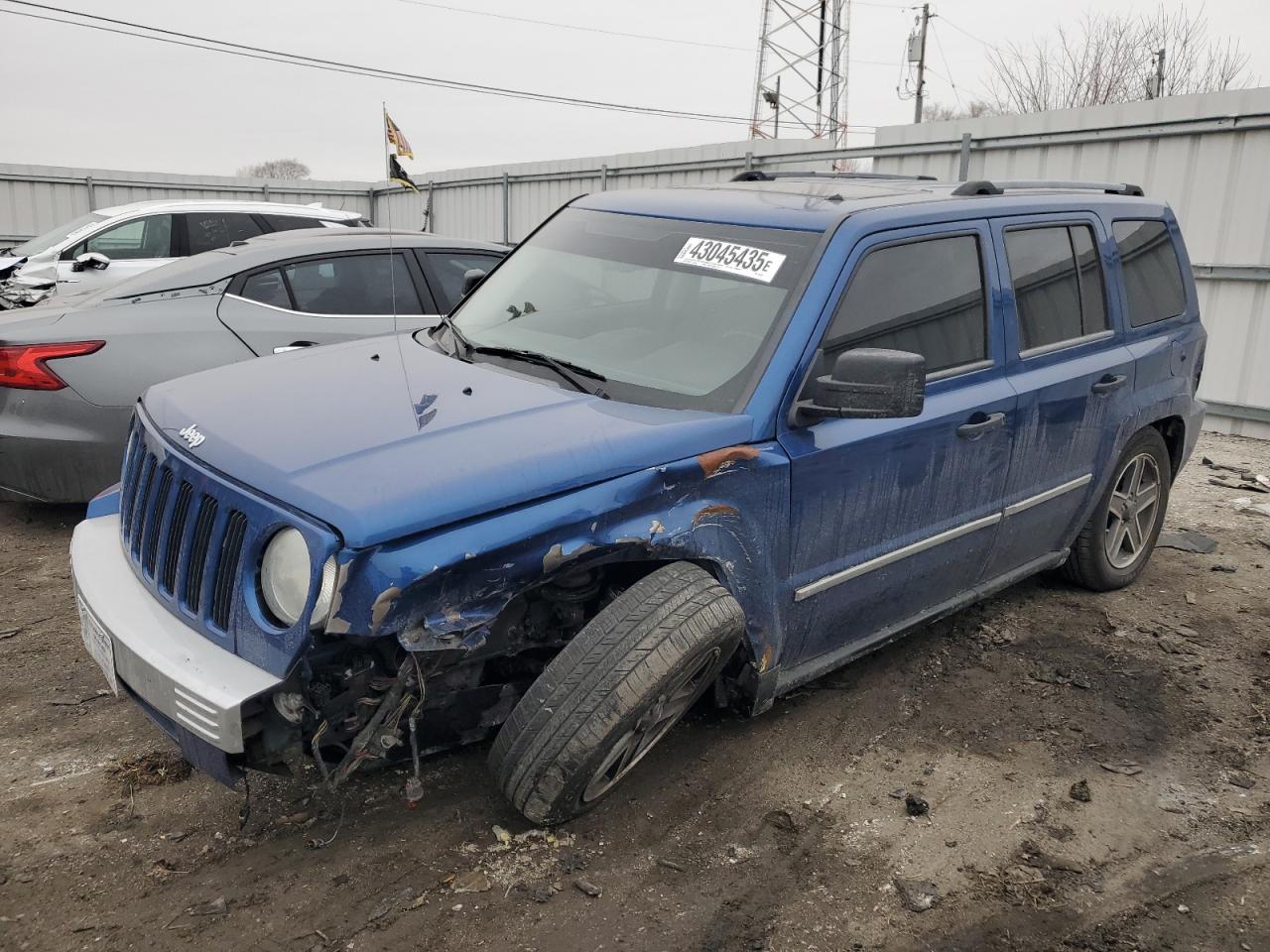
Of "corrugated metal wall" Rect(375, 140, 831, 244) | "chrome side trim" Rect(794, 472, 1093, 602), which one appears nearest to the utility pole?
"corrugated metal wall" Rect(375, 140, 831, 244)

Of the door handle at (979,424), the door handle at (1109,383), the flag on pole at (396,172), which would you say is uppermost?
the flag on pole at (396,172)

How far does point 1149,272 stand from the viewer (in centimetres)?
480

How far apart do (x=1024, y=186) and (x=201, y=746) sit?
3.97m

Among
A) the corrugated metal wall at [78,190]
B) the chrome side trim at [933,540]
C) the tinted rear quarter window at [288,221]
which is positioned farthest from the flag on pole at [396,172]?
the corrugated metal wall at [78,190]

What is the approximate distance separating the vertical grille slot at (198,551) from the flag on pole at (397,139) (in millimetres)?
2523

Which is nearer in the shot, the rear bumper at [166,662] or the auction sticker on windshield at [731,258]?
the rear bumper at [166,662]

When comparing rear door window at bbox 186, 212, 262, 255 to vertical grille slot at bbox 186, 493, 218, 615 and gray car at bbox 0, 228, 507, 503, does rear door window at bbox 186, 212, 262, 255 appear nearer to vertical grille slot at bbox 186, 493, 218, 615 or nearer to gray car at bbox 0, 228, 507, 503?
gray car at bbox 0, 228, 507, 503

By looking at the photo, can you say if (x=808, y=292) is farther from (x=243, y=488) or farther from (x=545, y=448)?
(x=243, y=488)

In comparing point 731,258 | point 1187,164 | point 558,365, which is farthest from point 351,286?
point 1187,164

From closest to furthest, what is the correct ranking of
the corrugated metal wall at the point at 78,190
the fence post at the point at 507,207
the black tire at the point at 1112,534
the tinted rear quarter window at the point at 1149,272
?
1. the tinted rear quarter window at the point at 1149,272
2. the black tire at the point at 1112,534
3. the fence post at the point at 507,207
4. the corrugated metal wall at the point at 78,190

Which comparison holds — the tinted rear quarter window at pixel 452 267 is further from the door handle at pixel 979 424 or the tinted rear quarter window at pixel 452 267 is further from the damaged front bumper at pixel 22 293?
the damaged front bumper at pixel 22 293

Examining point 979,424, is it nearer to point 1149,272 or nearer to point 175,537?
point 1149,272

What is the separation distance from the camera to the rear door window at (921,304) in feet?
11.1

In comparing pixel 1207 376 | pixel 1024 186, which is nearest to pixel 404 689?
pixel 1024 186
